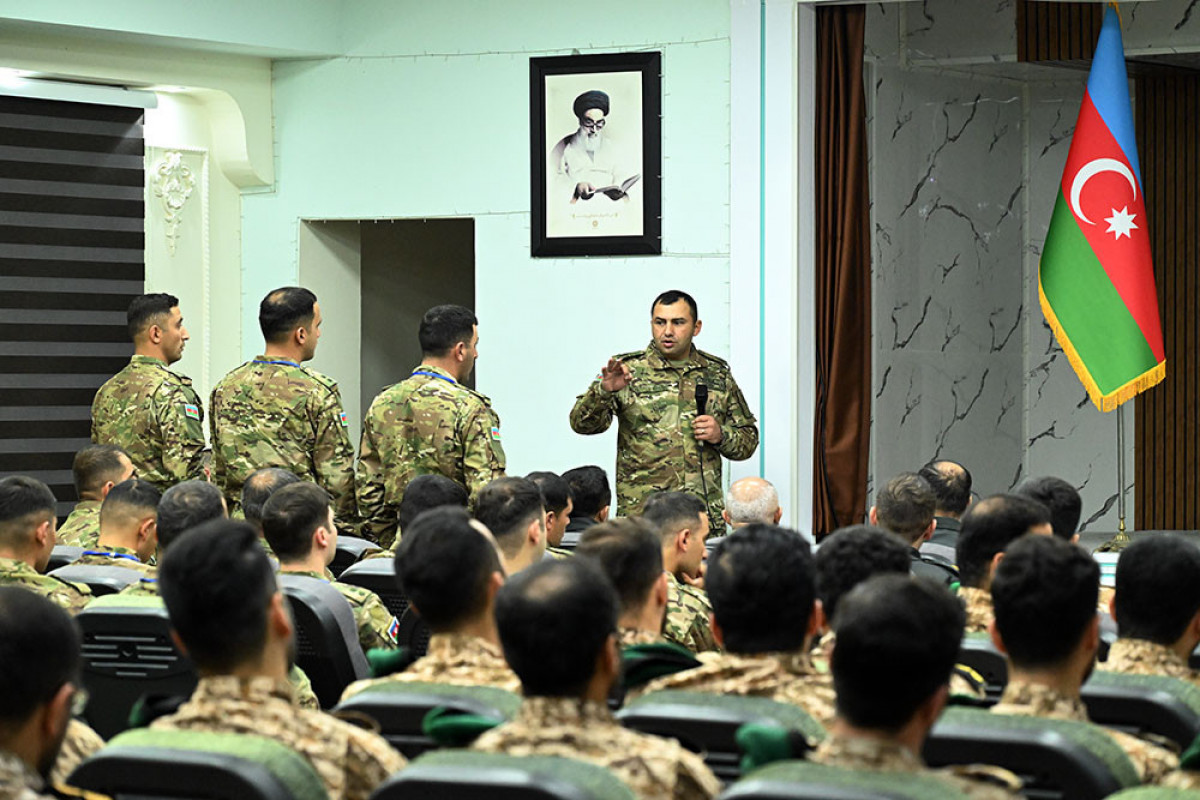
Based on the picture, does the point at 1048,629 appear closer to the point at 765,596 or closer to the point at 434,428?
the point at 765,596

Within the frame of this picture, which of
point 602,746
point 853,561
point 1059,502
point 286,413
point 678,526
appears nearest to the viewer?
point 602,746

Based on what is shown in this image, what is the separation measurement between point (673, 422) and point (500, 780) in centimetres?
491

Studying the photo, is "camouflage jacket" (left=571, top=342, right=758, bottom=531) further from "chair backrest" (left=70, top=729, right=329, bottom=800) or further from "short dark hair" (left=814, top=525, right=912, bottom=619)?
"chair backrest" (left=70, top=729, right=329, bottom=800)

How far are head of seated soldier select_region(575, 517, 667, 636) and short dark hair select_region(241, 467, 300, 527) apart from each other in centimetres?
171

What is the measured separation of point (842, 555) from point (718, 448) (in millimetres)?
3634

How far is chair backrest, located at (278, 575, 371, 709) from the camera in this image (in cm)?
359

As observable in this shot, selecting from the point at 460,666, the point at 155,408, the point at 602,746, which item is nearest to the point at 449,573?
the point at 460,666

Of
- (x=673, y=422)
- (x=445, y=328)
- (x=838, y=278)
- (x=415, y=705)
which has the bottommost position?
(x=415, y=705)

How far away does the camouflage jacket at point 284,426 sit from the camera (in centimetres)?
584

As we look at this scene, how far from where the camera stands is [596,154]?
7812 mm

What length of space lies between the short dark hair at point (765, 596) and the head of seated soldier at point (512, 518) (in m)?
1.45

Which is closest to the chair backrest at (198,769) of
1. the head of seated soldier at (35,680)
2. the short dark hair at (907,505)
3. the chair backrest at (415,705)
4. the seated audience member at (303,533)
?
the head of seated soldier at (35,680)

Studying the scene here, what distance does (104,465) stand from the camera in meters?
5.38

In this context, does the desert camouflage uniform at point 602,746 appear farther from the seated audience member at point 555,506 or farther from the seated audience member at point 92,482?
the seated audience member at point 92,482
